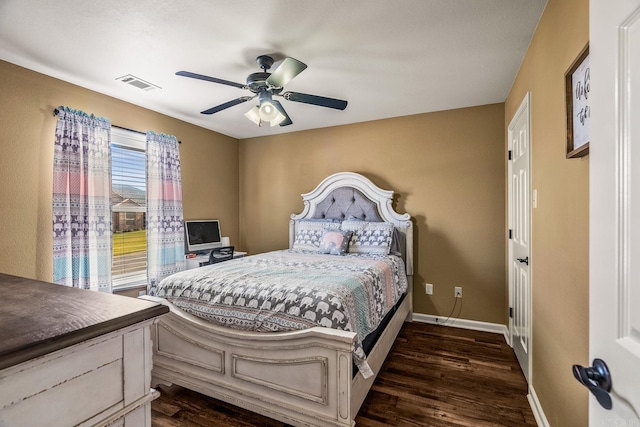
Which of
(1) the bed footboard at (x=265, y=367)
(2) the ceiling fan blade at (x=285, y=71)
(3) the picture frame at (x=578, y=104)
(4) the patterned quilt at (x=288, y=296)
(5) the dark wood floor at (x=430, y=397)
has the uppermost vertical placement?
(2) the ceiling fan blade at (x=285, y=71)

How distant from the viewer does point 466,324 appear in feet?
10.7

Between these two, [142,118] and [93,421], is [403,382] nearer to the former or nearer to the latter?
[93,421]

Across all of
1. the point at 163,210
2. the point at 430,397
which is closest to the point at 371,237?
the point at 430,397

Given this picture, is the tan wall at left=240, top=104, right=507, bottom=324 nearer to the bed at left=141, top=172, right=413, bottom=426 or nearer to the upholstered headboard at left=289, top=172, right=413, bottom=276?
the upholstered headboard at left=289, top=172, right=413, bottom=276

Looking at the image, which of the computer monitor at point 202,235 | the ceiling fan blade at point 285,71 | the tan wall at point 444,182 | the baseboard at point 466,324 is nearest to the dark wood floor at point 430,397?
the baseboard at point 466,324

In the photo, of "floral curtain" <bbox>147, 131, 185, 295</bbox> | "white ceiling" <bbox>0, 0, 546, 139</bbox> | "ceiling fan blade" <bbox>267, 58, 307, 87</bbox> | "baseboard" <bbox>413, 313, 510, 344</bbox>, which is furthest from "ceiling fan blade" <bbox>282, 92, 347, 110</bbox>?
"baseboard" <bbox>413, 313, 510, 344</bbox>

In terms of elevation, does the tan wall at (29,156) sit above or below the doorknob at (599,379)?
above

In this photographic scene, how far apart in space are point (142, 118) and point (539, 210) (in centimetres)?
375

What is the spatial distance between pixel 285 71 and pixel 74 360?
1822mm

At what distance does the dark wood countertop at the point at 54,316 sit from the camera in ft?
1.87

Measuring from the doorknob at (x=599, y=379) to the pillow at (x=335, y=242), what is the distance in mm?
2525

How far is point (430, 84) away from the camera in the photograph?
2729 millimetres

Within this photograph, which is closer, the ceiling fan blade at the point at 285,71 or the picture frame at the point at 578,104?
the picture frame at the point at 578,104

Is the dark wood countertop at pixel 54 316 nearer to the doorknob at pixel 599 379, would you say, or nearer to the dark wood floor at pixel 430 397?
the doorknob at pixel 599 379
